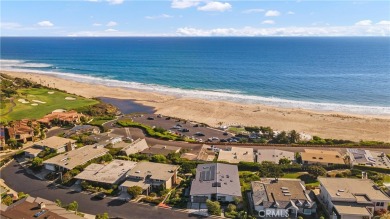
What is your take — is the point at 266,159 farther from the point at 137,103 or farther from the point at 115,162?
the point at 137,103

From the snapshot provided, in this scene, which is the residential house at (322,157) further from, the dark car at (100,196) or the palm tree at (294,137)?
the dark car at (100,196)

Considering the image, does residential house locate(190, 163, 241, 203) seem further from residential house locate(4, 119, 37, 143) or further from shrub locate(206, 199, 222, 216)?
residential house locate(4, 119, 37, 143)

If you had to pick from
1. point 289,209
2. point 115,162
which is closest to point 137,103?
point 115,162

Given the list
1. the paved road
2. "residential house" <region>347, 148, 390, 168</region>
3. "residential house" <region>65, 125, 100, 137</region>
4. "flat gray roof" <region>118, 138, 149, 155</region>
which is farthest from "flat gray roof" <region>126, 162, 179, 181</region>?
"residential house" <region>347, 148, 390, 168</region>

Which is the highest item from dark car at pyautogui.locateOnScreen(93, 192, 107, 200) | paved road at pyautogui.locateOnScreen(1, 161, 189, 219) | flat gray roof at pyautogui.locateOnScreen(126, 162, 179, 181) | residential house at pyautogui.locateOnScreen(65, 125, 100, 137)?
residential house at pyautogui.locateOnScreen(65, 125, 100, 137)

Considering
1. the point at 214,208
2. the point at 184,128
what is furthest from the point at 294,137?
the point at 214,208

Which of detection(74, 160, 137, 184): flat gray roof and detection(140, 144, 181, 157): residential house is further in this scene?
detection(140, 144, 181, 157): residential house

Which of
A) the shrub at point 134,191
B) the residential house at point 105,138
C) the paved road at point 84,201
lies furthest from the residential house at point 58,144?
the shrub at point 134,191
